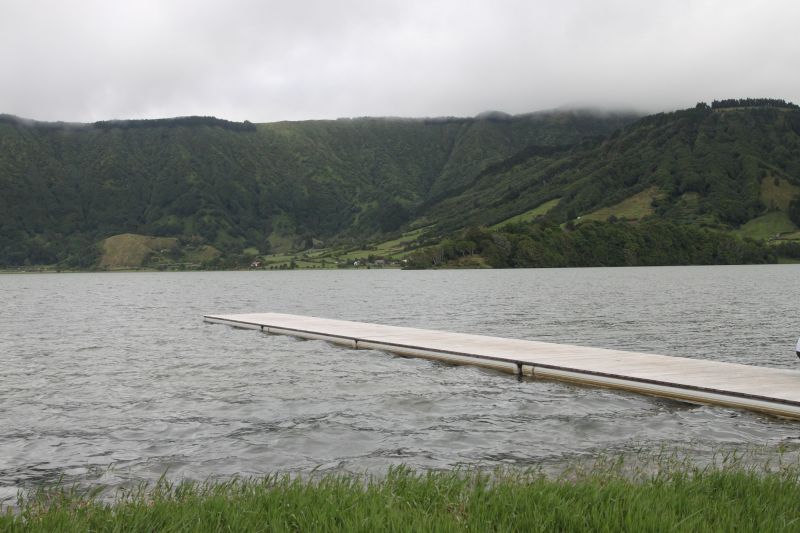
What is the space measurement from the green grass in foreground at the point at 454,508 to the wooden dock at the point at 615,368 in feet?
26.4

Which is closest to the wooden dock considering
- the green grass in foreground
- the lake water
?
the lake water

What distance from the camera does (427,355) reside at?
1144 inches

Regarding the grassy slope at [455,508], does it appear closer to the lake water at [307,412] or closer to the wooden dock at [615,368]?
the lake water at [307,412]

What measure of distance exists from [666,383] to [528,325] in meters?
26.7

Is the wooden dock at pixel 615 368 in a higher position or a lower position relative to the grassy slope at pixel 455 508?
lower

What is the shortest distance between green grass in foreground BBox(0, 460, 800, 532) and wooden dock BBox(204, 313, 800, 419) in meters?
8.04

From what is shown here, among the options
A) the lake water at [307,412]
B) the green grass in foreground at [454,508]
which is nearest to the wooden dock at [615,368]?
the lake water at [307,412]

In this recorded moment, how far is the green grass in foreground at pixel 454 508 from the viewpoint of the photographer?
8.08m

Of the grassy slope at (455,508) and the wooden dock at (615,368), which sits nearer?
the grassy slope at (455,508)

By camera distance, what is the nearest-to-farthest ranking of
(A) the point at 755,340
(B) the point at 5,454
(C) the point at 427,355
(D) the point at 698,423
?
(B) the point at 5,454
(D) the point at 698,423
(C) the point at 427,355
(A) the point at 755,340

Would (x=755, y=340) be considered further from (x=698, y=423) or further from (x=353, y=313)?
(x=353, y=313)

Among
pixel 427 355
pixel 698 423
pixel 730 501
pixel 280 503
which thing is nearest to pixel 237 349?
pixel 427 355

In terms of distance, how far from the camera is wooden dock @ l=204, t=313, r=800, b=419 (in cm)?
1842

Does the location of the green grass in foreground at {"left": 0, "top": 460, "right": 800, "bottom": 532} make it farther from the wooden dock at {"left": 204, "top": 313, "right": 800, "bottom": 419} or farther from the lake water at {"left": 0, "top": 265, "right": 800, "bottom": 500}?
the wooden dock at {"left": 204, "top": 313, "right": 800, "bottom": 419}
